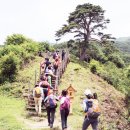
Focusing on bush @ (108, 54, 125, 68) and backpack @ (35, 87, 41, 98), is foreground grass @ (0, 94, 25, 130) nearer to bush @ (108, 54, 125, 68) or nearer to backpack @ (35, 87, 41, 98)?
backpack @ (35, 87, 41, 98)

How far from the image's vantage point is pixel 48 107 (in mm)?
17094

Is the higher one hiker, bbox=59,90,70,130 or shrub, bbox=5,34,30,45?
shrub, bbox=5,34,30,45

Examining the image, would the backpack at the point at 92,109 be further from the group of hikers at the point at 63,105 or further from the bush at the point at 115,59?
the bush at the point at 115,59

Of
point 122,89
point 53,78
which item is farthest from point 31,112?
point 122,89

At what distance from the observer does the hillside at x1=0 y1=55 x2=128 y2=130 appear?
18828 millimetres

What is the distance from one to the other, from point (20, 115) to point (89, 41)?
3103 centimetres

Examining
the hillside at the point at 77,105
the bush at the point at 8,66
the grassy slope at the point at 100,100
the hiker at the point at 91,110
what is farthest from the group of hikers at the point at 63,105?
the bush at the point at 8,66

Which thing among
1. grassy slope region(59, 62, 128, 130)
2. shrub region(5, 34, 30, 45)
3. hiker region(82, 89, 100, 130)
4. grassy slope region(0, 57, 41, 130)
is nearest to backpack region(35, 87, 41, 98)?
grassy slope region(0, 57, 41, 130)

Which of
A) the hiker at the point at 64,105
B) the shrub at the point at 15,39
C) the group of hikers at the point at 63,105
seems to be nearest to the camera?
the group of hikers at the point at 63,105

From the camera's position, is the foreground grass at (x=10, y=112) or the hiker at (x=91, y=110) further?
the foreground grass at (x=10, y=112)

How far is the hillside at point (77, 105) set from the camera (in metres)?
18.8

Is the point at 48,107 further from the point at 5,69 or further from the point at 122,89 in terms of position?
the point at 122,89

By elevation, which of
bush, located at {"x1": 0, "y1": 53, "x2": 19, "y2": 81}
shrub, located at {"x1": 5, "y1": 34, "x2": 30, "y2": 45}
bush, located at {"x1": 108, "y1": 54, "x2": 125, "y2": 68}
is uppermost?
shrub, located at {"x1": 5, "y1": 34, "x2": 30, "y2": 45}

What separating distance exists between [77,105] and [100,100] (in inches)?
147
